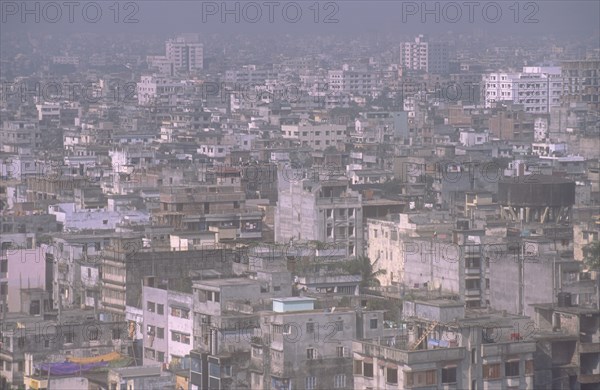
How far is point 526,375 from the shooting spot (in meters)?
17.2

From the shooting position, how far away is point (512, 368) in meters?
17.2

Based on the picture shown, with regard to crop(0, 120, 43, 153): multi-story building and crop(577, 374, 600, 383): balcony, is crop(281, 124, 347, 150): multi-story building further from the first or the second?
crop(577, 374, 600, 383): balcony

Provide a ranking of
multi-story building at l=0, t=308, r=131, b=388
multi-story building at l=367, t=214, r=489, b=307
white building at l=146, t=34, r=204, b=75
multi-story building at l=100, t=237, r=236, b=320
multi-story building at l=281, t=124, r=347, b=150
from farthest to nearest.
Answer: white building at l=146, t=34, r=204, b=75, multi-story building at l=281, t=124, r=347, b=150, multi-story building at l=367, t=214, r=489, b=307, multi-story building at l=100, t=237, r=236, b=320, multi-story building at l=0, t=308, r=131, b=388

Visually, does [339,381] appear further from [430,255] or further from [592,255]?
[592,255]

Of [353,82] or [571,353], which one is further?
[353,82]

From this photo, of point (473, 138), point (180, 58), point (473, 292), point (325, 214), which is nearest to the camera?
point (473, 292)

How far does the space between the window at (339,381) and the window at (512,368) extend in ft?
4.02

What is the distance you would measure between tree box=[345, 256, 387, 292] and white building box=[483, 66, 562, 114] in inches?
1513

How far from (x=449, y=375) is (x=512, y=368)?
58 cm

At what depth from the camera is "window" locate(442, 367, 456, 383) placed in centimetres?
1680

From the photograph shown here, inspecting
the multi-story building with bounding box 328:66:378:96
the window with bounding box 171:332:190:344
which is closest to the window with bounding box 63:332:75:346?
the window with bounding box 171:332:190:344

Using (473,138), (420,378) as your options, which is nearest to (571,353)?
(420,378)

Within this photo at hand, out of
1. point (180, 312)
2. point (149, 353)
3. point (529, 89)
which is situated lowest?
point (149, 353)

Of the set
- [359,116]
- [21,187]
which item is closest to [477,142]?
[359,116]
